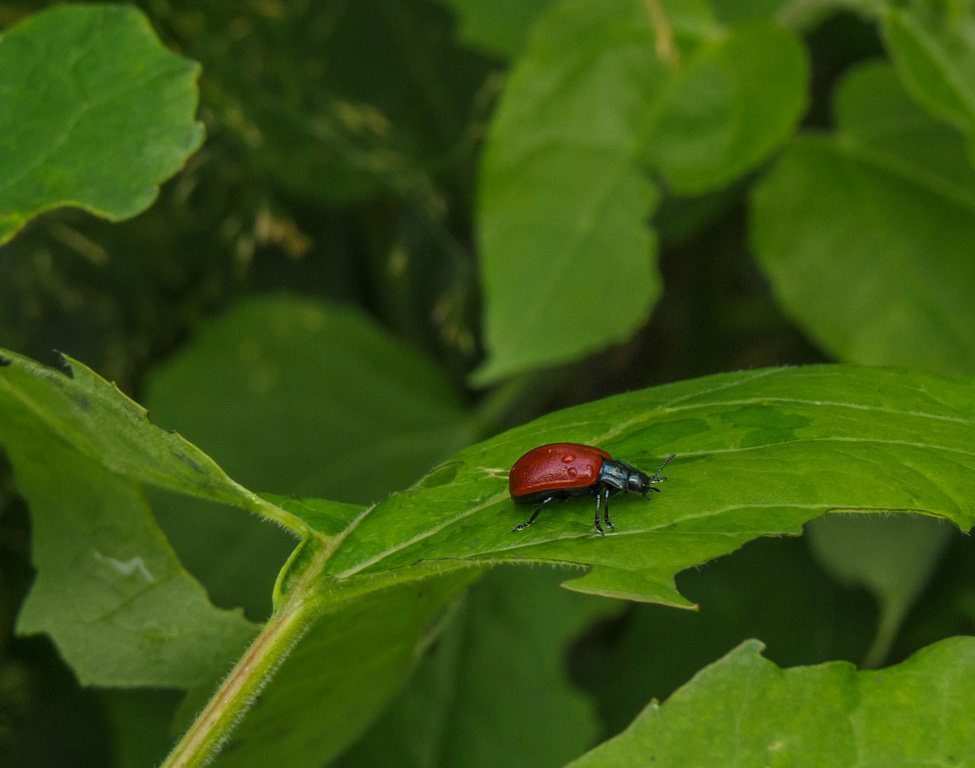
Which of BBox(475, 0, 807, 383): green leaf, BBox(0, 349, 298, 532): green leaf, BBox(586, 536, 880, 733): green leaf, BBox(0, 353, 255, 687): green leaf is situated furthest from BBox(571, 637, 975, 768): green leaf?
BBox(586, 536, 880, 733): green leaf

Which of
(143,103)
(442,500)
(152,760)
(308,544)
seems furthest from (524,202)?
(152,760)

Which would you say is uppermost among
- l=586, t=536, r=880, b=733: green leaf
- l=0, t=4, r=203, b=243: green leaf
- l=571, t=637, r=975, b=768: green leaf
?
l=0, t=4, r=203, b=243: green leaf

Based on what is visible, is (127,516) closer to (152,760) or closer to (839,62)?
(152,760)

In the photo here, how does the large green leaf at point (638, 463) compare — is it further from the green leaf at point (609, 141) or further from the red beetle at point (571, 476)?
the green leaf at point (609, 141)

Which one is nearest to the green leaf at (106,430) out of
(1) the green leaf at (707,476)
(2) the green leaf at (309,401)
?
(1) the green leaf at (707,476)

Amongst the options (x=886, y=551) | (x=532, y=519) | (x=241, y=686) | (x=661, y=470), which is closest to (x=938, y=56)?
(x=886, y=551)

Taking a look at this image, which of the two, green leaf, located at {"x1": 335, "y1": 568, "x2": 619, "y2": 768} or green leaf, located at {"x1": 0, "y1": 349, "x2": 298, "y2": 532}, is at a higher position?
green leaf, located at {"x1": 0, "y1": 349, "x2": 298, "y2": 532}

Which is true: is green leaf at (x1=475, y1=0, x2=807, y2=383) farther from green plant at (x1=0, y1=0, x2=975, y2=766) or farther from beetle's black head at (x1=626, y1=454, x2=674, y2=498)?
beetle's black head at (x1=626, y1=454, x2=674, y2=498)
